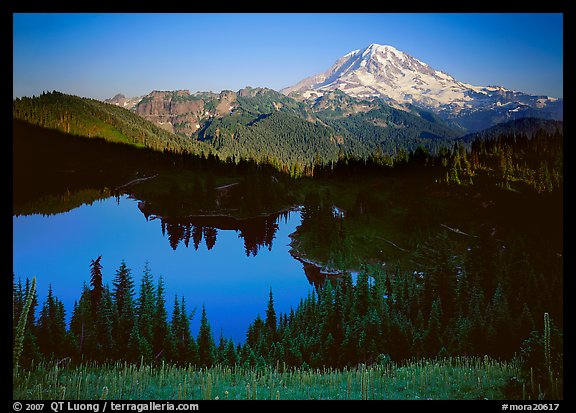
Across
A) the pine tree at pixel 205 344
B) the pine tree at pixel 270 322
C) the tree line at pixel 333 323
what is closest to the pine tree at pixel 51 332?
the tree line at pixel 333 323

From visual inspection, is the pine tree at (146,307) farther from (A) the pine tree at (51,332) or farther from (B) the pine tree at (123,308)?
(A) the pine tree at (51,332)

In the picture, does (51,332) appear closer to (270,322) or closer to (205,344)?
(205,344)

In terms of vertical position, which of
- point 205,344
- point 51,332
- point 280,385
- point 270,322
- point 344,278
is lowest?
point 205,344

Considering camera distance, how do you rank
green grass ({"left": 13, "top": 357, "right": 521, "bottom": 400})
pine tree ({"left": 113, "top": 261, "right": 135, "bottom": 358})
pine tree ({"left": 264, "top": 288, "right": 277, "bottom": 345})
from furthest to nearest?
1. pine tree ({"left": 264, "top": 288, "right": 277, "bottom": 345})
2. pine tree ({"left": 113, "top": 261, "right": 135, "bottom": 358})
3. green grass ({"left": 13, "top": 357, "right": 521, "bottom": 400})

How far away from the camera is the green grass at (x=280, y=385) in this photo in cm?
1039

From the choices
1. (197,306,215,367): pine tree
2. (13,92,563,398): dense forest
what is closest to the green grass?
(13,92,563,398): dense forest

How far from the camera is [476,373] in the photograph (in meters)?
11.1

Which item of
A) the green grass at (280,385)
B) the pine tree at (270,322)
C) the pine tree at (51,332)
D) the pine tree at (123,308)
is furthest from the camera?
the pine tree at (270,322)

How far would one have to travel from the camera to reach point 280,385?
11.3m

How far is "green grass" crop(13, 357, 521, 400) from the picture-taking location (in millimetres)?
10391

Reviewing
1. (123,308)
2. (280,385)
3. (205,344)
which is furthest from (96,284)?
(280,385)

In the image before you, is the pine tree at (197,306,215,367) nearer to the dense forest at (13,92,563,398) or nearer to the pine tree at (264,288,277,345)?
the dense forest at (13,92,563,398)

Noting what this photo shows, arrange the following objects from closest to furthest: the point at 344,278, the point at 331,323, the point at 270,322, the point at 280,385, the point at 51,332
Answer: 1. the point at 280,385
2. the point at 51,332
3. the point at 331,323
4. the point at 270,322
5. the point at 344,278
